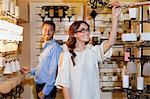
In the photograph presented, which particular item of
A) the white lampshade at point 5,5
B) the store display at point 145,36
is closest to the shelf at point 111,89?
the store display at point 145,36

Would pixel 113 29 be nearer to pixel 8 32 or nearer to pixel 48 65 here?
pixel 8 32

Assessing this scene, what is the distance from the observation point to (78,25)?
2773mm

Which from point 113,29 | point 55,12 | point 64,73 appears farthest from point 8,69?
point 55,12

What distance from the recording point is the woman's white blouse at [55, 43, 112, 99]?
2670 mm

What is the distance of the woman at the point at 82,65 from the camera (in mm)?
2668

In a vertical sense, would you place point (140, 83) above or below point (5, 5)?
below

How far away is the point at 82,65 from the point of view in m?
2.68

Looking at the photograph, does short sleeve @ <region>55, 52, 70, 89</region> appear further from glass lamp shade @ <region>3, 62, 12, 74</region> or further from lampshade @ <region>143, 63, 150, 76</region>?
lampshade @ <region>143, 63, 150, 76</region>

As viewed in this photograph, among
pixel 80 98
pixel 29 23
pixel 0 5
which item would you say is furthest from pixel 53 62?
pixel 29 23

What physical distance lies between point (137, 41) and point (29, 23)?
228cm

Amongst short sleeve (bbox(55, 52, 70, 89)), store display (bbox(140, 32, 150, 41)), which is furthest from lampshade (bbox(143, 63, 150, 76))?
short sleeve (bbox(55, 52, 70, 89))

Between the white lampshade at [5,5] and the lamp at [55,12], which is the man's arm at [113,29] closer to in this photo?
the white lampshade at [5,5]

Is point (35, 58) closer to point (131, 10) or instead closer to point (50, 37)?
point (50, 37)

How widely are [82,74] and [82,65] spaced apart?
3.1 inches
